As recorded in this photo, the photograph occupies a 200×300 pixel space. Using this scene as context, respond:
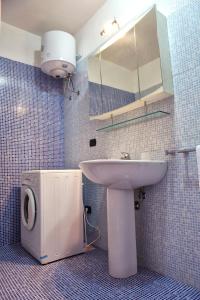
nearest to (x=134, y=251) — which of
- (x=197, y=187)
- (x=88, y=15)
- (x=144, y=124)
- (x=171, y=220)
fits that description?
(x=171, y=220)

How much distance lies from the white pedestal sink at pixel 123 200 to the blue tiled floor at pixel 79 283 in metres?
0.11

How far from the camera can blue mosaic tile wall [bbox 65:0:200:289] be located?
4.43 feet

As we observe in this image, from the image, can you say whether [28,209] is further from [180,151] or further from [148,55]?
[148,55]

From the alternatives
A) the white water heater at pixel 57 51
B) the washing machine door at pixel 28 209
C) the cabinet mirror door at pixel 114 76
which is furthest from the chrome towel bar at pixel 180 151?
the white water heater at pixel 57 51

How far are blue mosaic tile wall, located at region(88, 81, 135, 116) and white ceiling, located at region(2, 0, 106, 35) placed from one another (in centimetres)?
83

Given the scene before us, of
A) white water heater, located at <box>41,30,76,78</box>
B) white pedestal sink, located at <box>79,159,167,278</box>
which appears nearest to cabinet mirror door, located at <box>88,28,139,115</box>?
white water heater, located at <box>41,30,76,78</box>

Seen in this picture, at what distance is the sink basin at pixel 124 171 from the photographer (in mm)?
1306

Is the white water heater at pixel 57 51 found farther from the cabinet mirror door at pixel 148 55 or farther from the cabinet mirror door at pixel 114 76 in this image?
the cabinet mirror door at pixel 148 55

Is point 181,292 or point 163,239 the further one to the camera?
point 163,239

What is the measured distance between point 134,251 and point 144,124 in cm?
97

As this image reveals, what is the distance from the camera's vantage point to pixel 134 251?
58.4 inches

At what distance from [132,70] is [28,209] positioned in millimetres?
1556

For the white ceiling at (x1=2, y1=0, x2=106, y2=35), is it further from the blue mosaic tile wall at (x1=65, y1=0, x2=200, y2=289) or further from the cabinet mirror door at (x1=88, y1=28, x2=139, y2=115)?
the blue mosaic tile wall at (x1=65, y1=0, x2=200, y2=289)

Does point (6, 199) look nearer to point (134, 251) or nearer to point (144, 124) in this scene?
point (134, 251)
